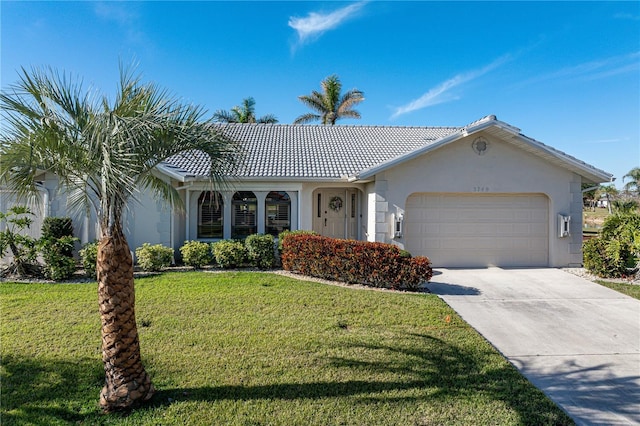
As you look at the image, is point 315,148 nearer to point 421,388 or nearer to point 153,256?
point 153,256

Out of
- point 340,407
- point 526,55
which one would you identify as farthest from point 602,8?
point 340,407

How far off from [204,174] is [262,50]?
22.0ft

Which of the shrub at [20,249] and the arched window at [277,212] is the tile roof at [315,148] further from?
the shrub at [20,249]

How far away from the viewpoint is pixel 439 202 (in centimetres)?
1219

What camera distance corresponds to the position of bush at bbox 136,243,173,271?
1068cm

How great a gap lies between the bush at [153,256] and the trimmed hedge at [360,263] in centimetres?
426

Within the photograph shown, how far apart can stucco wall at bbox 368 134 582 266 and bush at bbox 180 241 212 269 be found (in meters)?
5.95

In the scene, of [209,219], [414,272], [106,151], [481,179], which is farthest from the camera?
[209,219]

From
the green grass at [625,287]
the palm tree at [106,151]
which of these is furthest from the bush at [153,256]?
the green grass at [625,287]

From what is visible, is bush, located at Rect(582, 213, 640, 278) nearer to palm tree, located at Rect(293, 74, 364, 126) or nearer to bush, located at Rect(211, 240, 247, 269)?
bush, located at Rect(211, 240, 247, 269)

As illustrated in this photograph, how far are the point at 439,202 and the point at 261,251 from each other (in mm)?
6621

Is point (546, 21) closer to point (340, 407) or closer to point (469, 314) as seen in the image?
point (469, 314)

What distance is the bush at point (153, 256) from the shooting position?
1068cm

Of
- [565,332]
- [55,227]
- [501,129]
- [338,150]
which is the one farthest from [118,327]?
[338,150]
